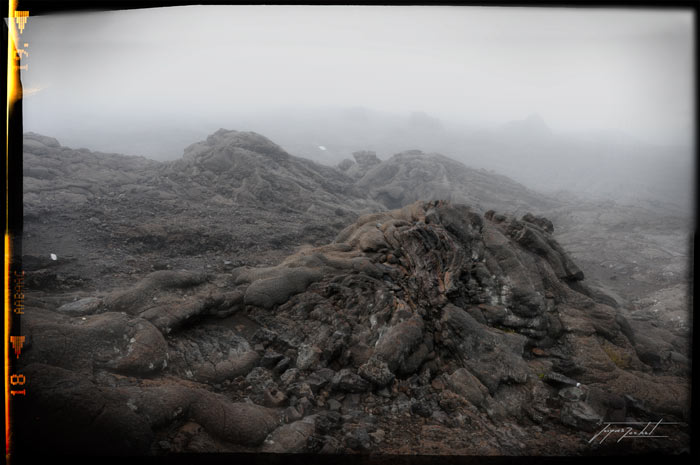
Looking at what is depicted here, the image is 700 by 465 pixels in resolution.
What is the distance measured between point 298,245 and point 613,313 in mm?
14609

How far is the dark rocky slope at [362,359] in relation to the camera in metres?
6.15

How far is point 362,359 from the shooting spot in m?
8.83

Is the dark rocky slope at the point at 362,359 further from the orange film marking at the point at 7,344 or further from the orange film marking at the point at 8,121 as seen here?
the orange film marking at the point at 8,121

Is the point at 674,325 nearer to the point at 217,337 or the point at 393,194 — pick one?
the point at 217,337

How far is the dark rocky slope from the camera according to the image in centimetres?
615
